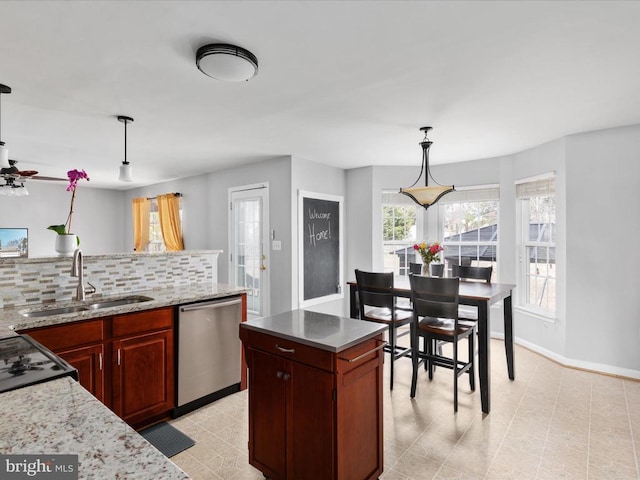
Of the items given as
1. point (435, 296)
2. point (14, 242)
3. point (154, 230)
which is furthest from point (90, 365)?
point (14, 242)

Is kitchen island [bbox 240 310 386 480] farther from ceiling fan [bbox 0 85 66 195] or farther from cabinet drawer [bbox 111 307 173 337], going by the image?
ceiling fan [bbox 0 85 66 195]

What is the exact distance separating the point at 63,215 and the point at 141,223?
147 centimetres

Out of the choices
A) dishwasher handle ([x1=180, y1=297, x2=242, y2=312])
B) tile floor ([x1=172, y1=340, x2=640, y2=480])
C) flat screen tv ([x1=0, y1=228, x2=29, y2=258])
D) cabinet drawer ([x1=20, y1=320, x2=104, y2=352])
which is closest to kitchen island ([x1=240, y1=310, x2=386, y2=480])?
tile floor ([x1=172, y1=340, x2=640, y2=480])

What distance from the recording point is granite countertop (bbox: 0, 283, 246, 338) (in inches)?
79.7

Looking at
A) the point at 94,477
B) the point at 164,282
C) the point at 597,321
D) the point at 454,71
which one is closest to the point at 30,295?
the point at 164,282

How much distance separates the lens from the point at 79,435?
2.60ft

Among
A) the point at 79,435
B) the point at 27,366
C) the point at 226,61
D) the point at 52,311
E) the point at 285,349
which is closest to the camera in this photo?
the point at 79,435

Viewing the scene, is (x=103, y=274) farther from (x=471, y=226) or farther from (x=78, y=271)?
(x=471, y=226)

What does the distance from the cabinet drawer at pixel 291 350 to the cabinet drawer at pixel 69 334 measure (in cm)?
107

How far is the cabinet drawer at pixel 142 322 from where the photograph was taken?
2396mm

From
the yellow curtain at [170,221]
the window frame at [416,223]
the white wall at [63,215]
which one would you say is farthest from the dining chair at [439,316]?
the white wall at [63,215]

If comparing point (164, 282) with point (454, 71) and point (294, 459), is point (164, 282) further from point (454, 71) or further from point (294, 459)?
point (454, 71)

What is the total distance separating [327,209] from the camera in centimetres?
524

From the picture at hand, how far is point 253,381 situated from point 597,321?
3.67 m
